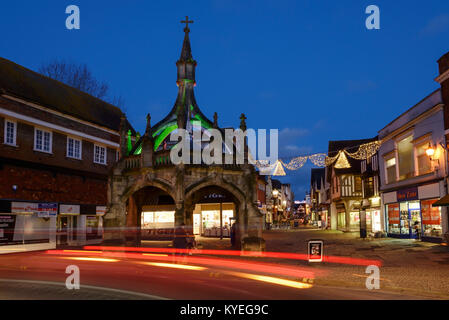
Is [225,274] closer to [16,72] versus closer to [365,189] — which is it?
[16,72]

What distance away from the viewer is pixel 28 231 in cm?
2709

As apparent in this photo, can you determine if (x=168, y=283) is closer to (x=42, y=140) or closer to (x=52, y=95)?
(x=42, y=140)

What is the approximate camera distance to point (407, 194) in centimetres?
2998

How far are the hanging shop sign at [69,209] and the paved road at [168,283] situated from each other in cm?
1281

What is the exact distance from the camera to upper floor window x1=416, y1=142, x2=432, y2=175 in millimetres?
27312

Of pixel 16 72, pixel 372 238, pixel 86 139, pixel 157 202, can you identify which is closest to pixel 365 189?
pixel 372 238

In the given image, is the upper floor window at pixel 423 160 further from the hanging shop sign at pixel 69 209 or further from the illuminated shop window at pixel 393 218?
the hanging shop sign at pixel 69 209

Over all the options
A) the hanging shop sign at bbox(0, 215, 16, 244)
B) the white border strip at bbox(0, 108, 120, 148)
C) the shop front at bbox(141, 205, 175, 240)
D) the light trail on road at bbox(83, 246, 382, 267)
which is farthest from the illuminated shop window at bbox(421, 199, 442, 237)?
the hanging shop sign at bbox(0, 215, 16, 244)

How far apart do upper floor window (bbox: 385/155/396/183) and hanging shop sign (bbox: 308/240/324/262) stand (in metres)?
20.1

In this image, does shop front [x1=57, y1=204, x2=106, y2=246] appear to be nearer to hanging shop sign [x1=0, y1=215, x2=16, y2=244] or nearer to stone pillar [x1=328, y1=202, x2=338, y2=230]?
hanging shop sign [x1=0, y1=215, x2=16, y2=244]

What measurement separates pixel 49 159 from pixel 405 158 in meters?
26.2

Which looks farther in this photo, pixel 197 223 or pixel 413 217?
pixel 197 223

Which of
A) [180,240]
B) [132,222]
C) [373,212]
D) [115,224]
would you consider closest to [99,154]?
[132,222]

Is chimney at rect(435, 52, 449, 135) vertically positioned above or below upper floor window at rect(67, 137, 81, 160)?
above
